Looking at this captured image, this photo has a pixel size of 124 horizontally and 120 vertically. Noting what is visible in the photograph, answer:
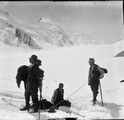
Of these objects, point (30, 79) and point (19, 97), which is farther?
point (19, 97)

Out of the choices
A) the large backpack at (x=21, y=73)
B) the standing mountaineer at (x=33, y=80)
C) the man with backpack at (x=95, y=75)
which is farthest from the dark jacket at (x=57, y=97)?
the large backpack at (x=21, y=73)

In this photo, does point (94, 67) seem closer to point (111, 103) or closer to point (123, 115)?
point (111, 103)

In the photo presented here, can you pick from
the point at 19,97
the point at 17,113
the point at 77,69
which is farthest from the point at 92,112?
the point at 77,69

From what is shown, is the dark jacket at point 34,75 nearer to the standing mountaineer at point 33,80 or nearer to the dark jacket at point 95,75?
the standing mountaineer at point 33,80

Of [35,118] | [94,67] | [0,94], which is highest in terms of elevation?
[94,67]

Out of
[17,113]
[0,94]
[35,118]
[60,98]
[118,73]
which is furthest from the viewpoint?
[118,73]

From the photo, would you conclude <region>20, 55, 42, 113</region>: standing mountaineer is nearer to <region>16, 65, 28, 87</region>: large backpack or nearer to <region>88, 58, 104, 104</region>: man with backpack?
<region>16, 65, 28, 87</region>: large backpack

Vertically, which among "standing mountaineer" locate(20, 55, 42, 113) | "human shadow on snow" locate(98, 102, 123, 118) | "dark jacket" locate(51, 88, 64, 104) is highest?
"standing mountaineer" locate(20, 55, 42, 113)

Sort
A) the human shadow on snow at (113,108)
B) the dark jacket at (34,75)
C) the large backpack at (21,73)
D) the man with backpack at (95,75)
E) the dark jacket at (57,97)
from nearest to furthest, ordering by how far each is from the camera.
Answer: the dark jacket at (34,75)
the large backpack at (21,73)
the human shadow on snow at (113,108)
the dark jacket at (57,97)
the man with backpack at (95,75)

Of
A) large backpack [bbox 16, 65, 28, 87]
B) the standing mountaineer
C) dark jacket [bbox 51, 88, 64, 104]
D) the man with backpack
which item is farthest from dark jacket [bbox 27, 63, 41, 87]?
the man with backpack

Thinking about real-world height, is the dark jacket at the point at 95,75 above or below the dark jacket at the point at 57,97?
above

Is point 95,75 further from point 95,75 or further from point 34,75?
point 34,75
